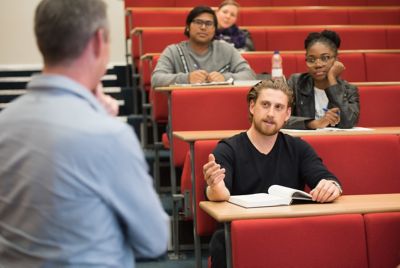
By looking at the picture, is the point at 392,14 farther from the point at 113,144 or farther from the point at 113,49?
the point at 113,144

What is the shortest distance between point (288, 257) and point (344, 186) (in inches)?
19.3

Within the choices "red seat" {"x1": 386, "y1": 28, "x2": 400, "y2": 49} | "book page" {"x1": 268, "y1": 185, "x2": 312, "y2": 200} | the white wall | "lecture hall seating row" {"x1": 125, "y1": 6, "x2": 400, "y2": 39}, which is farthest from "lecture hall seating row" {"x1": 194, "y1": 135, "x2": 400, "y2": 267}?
the white wall

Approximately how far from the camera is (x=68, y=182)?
70 centimetres

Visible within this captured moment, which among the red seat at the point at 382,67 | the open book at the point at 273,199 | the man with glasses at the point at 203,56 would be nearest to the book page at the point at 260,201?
the open book at the point at 273,199

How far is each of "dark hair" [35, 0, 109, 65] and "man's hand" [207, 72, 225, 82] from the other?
5.16ft

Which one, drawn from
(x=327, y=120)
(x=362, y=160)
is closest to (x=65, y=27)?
(x=362, y=160)

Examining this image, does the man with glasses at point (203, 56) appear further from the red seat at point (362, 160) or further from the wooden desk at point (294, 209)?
the wooden desk at point (294, 209)

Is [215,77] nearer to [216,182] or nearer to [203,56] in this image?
[203,56]

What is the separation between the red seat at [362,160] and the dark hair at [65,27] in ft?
3.46

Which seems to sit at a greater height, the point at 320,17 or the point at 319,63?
the point at 320,17

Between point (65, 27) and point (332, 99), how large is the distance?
1.45 m

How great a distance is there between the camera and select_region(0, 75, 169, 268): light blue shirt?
0.70m

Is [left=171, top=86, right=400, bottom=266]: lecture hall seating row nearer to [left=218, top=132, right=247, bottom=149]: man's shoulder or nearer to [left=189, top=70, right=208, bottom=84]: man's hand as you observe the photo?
[left=189, top=70, right=208, bottom=84]: man's hand

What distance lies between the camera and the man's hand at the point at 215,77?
2297 mm
